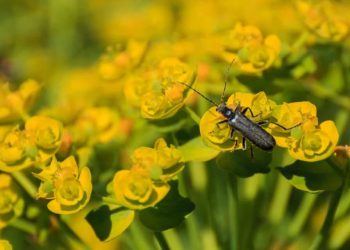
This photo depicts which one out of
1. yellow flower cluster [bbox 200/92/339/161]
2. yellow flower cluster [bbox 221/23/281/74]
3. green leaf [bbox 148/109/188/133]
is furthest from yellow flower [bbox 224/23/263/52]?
yellow flower cluster [bbox 200/92/339/161]

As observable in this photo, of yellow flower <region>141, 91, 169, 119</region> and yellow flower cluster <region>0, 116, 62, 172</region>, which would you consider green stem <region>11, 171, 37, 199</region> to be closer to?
yellow flower cluster <region>0, 116, 62, 172</region>

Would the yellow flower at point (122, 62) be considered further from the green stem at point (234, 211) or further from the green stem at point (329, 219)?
the green stem at point (329, 219)

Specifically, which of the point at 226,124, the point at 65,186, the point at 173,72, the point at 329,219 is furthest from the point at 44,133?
the point at 329,219

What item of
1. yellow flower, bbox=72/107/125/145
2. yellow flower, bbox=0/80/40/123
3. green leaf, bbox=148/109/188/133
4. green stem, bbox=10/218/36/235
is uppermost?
green leaf, bbox=148/109/188/133

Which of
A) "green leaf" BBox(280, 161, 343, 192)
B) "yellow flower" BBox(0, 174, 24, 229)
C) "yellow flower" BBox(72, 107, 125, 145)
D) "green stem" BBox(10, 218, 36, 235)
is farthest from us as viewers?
"yellow flower" BBox(72, 107, 125, 145)

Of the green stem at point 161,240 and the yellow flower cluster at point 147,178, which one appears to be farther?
→ the green stem at point 161,240

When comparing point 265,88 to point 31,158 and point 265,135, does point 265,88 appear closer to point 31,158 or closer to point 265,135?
point 265,135

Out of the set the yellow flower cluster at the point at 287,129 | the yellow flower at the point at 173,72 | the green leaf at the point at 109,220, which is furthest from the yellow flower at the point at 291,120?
the green leaf at the point at 109,220
